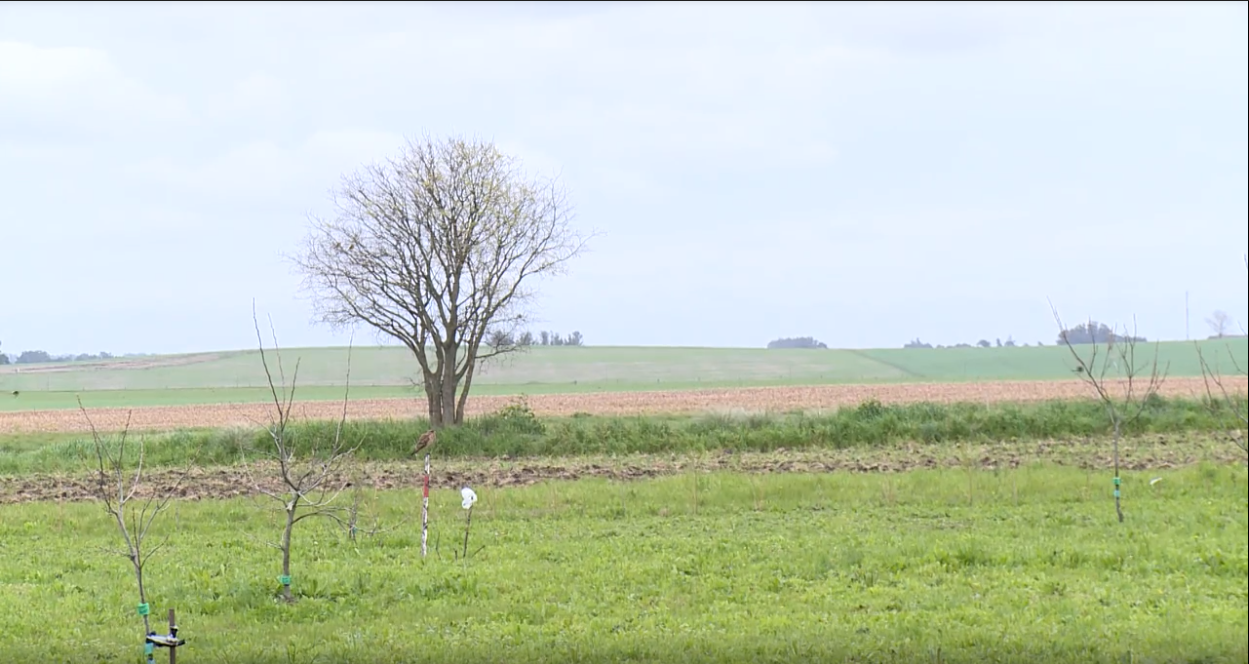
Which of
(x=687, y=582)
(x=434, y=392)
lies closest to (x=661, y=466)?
(x=434, y=392)

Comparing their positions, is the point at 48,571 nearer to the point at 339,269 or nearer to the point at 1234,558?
the point at 1234,558

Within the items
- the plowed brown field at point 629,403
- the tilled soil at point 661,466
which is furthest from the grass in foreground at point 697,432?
the tilled soil at point 661,466

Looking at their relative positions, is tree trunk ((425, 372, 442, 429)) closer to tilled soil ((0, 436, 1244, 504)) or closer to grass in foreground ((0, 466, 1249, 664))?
tilled soil ((0, 436, 1244, 504))

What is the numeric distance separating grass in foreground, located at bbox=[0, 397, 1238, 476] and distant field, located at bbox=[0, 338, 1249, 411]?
45.7 inches

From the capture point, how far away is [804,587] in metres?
7.58

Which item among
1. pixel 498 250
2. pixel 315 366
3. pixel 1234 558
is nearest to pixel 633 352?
pixel 498 250

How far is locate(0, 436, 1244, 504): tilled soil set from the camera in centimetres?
1498

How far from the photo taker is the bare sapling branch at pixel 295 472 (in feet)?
23.8

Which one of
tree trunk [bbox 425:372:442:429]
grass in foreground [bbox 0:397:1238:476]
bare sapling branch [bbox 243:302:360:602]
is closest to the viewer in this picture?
bare sapling branch [bbox 243:302:360:602]

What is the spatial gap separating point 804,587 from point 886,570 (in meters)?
0.92

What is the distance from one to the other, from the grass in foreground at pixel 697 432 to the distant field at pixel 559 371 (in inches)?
45.7

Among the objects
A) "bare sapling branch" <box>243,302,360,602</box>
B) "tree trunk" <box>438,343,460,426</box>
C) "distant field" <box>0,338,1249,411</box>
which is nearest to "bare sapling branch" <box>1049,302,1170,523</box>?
"distant field" <box>0,338,1249,411</box>

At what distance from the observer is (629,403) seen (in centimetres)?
3053

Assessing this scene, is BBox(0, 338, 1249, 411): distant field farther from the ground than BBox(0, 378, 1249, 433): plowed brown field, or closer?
farther from the ground
